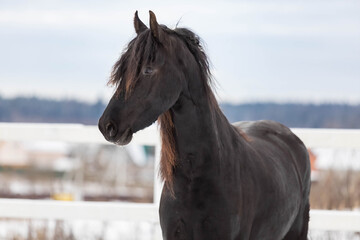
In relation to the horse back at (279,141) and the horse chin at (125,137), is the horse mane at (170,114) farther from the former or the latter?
the horse back at (279,141)

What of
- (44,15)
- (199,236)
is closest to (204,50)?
(199,236)

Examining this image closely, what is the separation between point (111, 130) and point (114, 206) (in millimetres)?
2566

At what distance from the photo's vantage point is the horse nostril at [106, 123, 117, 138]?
6.69 ft

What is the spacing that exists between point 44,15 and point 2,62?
5.70 feet

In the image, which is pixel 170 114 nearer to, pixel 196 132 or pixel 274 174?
pixel 196 132

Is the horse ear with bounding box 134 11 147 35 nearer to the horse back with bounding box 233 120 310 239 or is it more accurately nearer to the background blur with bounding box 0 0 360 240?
the horse back with bounding box 233 120 310 239

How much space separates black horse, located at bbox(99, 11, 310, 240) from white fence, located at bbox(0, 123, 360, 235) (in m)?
1.76

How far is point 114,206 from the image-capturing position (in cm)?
452

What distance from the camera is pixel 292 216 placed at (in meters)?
3.10

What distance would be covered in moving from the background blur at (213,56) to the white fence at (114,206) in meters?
2.67

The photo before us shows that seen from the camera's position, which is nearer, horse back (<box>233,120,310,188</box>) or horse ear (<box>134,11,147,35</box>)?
horse ear (<box>134,11,147,35</box>)

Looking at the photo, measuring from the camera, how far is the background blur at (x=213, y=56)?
27.7 feet

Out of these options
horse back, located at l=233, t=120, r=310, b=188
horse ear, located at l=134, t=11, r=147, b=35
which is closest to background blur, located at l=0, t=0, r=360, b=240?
horse back, located at l=233, t=120, r=310, b=188

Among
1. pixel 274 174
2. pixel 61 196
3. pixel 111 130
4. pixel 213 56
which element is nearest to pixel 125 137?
pixel 111 130
